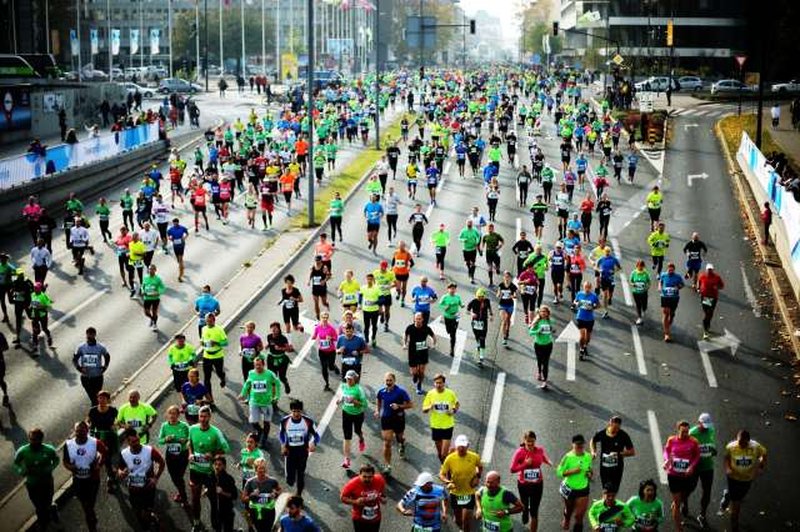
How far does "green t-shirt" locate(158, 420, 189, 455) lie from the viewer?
14.4m

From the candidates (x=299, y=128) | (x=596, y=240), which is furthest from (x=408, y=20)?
(x=596, y=240)

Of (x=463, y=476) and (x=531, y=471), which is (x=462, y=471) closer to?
(x=463, y=476)

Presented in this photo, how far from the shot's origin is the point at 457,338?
901 inches

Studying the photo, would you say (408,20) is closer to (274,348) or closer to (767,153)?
(767,153)

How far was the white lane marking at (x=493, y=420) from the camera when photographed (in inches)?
649

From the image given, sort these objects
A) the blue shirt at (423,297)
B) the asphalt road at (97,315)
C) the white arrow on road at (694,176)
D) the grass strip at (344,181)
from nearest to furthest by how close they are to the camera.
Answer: the asphalt road at (97,315) → the blue shirt at (423,297) → the grass strip at (344,181) → the white arrow on road at (694,176)

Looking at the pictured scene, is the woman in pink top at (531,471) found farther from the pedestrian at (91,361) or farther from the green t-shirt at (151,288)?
the green t-shirt at (151,288)

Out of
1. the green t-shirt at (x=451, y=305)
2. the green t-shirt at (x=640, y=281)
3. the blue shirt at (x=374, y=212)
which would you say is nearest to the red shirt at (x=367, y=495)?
the green t-shirt at (x=451, y=305)

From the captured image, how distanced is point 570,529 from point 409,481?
2626 mm

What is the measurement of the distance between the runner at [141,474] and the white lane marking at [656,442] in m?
7.27

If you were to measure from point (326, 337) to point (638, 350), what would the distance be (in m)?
6.99

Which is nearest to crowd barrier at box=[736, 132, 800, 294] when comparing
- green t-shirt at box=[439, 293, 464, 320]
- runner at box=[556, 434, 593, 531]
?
green t-shirt at box=[439, 293, 464, 320]

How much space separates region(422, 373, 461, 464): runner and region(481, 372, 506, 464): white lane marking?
0.80 metres

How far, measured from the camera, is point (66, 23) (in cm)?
10762
